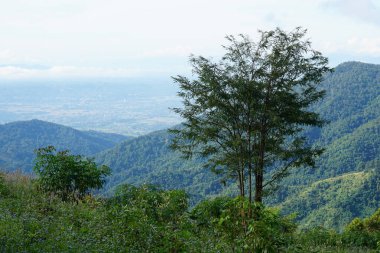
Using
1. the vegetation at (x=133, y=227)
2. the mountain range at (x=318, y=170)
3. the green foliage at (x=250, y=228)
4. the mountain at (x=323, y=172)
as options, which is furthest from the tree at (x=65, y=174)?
the mountain range at (x=318, y=170)

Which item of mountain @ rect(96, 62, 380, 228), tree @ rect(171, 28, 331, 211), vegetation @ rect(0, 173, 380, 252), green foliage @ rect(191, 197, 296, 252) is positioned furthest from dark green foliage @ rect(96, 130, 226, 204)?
green foliage @ rect(191, 197, 296, 252)

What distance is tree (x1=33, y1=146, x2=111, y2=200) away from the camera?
40.2 feet

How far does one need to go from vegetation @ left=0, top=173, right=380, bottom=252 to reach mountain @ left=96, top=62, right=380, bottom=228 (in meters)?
25.9

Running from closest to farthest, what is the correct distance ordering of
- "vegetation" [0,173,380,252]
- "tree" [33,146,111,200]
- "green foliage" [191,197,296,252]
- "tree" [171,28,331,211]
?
"green foliage" [191,197,296,252] < "vegetation" [0,173,380,252] < "tree" [33,146,111,200] < "tree" [171,28,331,211]

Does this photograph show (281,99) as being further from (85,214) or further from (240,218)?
(240,218)

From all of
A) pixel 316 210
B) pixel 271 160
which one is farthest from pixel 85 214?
pixel 316 210

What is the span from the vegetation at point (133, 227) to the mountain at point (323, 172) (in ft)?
85.0

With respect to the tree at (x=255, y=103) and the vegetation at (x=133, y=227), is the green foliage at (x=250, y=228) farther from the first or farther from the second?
the tree at (x=255, y=103)

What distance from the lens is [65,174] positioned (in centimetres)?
1243

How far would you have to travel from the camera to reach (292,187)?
394 feet

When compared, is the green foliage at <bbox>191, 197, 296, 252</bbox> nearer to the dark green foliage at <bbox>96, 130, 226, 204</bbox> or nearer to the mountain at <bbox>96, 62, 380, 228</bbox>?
the mountain at <bbox>96, 62, 380, 228</bbox>

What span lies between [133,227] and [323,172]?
137 metres

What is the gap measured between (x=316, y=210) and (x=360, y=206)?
9227 mm

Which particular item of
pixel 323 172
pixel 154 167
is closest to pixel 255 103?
pixel 323 172
